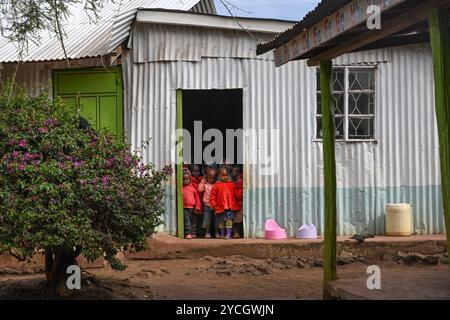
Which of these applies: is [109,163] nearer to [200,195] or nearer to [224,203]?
[224,203]

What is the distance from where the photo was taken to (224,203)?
36.5 ft

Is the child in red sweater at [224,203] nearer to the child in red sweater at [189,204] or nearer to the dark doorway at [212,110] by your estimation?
the child in red sweater at [189,204]

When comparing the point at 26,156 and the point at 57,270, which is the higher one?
the point at 26,156

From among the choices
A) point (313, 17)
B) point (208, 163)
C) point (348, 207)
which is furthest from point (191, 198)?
point (313, 17)

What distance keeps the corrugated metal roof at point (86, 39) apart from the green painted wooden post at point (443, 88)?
5.81 m

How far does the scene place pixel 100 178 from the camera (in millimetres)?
7035

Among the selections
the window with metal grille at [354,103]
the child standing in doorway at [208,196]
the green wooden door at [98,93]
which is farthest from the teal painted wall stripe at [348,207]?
the green wooden door at [98,93]

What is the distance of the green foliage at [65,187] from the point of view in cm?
662

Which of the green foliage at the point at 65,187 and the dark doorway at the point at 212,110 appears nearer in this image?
the green foliage at the point at 65,187

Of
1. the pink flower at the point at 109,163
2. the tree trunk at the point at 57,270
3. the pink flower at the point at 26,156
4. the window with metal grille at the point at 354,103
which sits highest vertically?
the window with metal grille at the point at 354,103

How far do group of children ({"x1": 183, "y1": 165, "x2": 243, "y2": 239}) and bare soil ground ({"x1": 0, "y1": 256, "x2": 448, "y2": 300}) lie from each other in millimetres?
785

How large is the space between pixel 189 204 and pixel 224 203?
0.56m

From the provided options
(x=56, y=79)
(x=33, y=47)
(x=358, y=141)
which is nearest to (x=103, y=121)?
(x=56, y=79)
